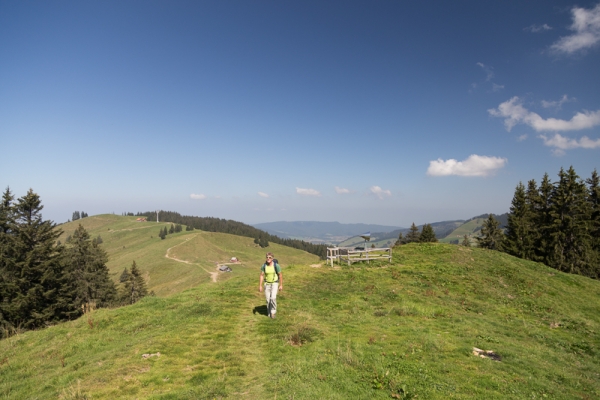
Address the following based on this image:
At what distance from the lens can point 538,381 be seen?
9062 millimetres

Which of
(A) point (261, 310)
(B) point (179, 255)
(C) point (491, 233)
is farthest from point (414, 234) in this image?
(B) point (179, 255)

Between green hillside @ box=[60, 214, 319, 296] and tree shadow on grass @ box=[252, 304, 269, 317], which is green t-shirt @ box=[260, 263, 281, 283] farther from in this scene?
green hillside @ box=[60, 214, 319, 296]

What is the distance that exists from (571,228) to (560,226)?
1.26 metres

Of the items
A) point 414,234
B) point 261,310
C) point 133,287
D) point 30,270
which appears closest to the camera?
point 261,310

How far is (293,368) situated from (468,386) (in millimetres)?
5120

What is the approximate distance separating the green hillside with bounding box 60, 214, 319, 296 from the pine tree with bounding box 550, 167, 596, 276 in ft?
258

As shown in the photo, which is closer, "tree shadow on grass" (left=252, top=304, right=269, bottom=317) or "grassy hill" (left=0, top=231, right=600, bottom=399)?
"grassy hill" (left=0, top=231, right=600, bottom=399)

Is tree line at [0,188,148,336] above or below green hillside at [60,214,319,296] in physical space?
above

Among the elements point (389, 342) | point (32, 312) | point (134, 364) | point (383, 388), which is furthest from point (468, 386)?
point (32, 312)

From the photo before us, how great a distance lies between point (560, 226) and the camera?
42.5 metres

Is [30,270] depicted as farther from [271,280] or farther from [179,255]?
[179,255]

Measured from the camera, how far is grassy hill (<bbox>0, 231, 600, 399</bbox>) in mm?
8062

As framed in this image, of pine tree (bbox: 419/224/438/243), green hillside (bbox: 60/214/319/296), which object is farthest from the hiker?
green hillside (bbox: 60/214/319/296)

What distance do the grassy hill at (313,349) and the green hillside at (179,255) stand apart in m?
69.1
